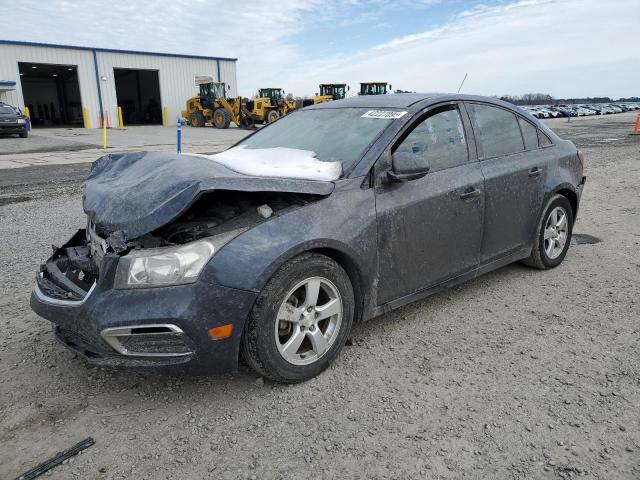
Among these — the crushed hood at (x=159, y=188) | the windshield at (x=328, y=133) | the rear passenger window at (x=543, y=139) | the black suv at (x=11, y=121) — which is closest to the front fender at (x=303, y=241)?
the crushed hood at (x=159, y=188)

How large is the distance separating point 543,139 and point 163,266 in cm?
341

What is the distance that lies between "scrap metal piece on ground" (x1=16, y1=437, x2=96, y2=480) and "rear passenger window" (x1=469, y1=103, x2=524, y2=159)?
3037mm

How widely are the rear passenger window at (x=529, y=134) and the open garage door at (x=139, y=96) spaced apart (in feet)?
131

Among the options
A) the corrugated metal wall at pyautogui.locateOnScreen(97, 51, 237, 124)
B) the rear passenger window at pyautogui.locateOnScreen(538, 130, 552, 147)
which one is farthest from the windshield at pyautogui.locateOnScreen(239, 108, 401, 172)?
the corrugated metal wall at pyautogui.locateOnScreen(97, 51, 237, 124)

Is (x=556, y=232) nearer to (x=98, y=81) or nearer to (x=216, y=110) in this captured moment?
(x=216, y=110)

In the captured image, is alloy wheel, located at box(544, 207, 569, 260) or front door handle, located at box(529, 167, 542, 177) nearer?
front door handle, located at box(529, 167, 542, 177)

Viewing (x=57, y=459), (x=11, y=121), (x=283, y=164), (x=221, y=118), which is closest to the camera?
(x=57, y=459)

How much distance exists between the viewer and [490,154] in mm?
3752

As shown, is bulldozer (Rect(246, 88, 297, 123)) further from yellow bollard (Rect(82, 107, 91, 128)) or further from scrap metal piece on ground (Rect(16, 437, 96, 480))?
scrap metal piece on ground (Rect(16, 437, 96, 480))

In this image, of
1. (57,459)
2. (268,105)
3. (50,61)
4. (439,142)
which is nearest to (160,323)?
(57,459)

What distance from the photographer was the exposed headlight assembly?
2.38 metres

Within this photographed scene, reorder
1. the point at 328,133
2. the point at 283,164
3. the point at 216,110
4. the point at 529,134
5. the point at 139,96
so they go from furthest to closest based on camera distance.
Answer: the point at 139,96
the point at 216,110
the point at 529,134
the point at 328,133
the point at 283,164

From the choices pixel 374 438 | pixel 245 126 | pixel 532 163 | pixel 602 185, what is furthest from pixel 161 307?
pixel 245 126

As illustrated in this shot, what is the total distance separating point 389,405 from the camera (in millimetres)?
2572
